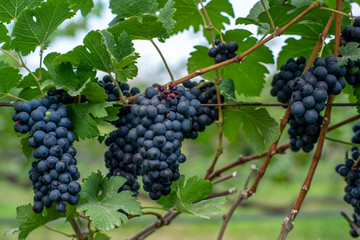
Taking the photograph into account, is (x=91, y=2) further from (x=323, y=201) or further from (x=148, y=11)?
(x=323, y=201)

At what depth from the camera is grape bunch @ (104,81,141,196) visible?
74 centimetres

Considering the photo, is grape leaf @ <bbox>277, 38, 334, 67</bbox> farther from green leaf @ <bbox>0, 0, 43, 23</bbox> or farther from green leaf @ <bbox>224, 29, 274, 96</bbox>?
green leaf @ <bbox>0, 0, 43, 23</bbox>

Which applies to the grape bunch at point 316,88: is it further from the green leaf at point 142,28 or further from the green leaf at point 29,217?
the green leaf at point 29,217

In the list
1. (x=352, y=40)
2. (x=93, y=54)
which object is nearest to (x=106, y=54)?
(x=93, y=54)

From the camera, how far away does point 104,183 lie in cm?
75

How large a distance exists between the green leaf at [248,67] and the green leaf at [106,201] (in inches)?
16.7

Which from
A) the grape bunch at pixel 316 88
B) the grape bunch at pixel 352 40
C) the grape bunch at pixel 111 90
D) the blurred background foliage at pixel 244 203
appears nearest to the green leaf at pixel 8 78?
the grape bunch at pixel 111 90

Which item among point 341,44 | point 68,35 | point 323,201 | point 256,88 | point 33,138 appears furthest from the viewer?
point 323,201

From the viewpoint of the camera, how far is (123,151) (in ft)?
2.48

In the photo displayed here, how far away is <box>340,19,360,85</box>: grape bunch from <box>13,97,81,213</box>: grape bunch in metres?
0.54

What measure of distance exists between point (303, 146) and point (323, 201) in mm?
5278

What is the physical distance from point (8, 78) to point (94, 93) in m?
0.17

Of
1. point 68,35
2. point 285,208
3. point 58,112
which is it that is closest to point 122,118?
point 58,112

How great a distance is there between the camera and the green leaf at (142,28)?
69 cm
